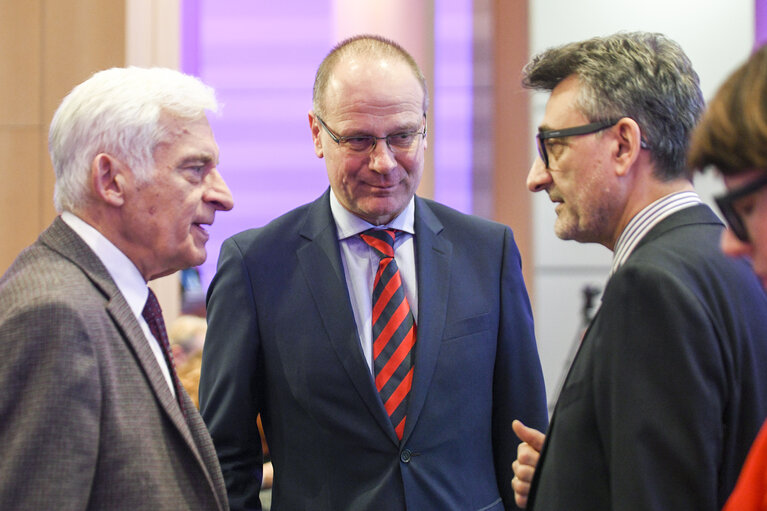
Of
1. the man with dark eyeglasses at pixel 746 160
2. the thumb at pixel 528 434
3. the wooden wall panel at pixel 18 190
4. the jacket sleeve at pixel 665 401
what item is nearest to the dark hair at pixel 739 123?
the man with dark eyeglasses at pixel 746 160

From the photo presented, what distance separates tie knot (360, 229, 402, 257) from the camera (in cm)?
196

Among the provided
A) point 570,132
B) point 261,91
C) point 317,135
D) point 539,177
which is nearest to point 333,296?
point 317,135

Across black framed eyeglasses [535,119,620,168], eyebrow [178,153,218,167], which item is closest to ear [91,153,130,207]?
eyebrow [178,153,218,167]

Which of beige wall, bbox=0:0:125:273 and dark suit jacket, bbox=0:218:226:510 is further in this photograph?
beige wall, bbox=0:0:125:273

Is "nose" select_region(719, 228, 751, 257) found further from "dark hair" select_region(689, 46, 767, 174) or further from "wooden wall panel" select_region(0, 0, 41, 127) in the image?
"wooden wall panel" select_region(0, 0, 41, 127)

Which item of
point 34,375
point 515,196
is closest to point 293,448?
point 34,375

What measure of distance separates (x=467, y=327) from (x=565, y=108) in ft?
1.86

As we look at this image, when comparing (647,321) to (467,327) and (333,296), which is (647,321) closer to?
(467,327)

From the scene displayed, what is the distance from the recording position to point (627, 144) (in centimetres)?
157

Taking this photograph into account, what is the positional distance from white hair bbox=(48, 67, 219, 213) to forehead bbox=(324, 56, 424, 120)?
1.62ft

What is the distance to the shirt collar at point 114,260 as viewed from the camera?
4.90 feet

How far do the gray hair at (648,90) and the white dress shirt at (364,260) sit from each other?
1.89 ft

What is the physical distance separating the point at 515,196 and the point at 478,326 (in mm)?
2946

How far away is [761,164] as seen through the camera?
0.94 meters
